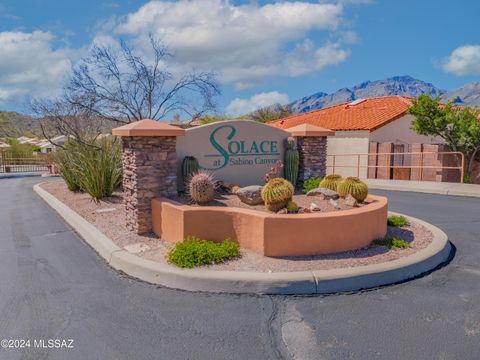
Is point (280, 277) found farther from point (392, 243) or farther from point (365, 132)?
point (365, 132)

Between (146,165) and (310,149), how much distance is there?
4430 mm

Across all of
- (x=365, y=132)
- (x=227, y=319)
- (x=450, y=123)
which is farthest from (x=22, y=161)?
(x=227, y=319)

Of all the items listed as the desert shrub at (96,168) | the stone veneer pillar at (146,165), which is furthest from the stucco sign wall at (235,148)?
the desert shrub at (96,168)

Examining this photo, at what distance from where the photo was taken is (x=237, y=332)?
414cm

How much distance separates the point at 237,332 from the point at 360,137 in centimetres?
2023

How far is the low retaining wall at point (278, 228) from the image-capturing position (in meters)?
6.08

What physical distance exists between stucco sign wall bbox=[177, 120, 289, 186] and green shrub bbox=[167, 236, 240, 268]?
8.75ft

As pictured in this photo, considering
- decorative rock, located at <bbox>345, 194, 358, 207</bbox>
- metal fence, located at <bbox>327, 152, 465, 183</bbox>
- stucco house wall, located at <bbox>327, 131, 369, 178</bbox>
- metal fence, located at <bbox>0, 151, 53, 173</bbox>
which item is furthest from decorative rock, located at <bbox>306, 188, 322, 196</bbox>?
metal fence, located at <bbox>0, 151, 53, 173</bbox>

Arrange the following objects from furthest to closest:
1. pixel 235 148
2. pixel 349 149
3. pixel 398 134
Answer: pixel 398 134
pixel 349 149
pixel 235 148

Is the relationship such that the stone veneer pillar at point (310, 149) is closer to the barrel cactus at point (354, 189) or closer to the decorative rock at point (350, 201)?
the barrel cactus at point (354, 189)

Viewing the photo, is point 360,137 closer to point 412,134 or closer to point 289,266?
point 412,134

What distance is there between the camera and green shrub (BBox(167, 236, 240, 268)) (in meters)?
5.75

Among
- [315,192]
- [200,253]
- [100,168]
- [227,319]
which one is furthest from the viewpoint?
[100,168]

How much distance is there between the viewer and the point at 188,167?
8.27 meters
